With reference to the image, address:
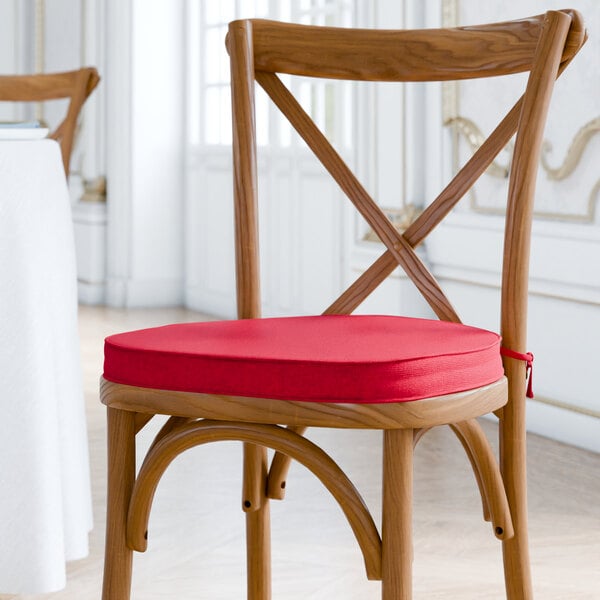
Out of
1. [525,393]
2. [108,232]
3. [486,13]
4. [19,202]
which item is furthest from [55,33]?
[525,393]

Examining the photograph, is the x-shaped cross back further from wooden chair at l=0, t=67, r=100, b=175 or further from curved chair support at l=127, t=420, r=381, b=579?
wooden chair at l=0, t=67, r=100, b=175

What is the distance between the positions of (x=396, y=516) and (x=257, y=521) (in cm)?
Answer: 44

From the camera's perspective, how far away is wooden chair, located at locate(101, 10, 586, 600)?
118 centimetres

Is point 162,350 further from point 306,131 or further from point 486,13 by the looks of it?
point 486,13

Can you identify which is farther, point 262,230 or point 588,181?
point 262,230

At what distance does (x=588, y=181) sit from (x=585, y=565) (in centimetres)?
128

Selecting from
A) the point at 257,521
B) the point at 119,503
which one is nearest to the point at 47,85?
the point at 257,521

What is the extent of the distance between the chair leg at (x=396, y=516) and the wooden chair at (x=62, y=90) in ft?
4.06

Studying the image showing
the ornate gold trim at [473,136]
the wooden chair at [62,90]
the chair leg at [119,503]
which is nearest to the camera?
the chair leg at [119,503]

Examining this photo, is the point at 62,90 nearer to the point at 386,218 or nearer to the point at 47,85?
the point at 47,85

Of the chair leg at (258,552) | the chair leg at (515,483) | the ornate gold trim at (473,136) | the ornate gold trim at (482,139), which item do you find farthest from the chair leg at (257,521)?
the ornate gold trim at (473,136)

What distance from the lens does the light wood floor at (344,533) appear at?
2.00 metres

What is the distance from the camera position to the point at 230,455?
304cm

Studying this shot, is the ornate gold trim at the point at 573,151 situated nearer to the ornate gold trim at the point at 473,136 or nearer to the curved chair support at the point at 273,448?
the ornate gold trim at the point at 473,136
